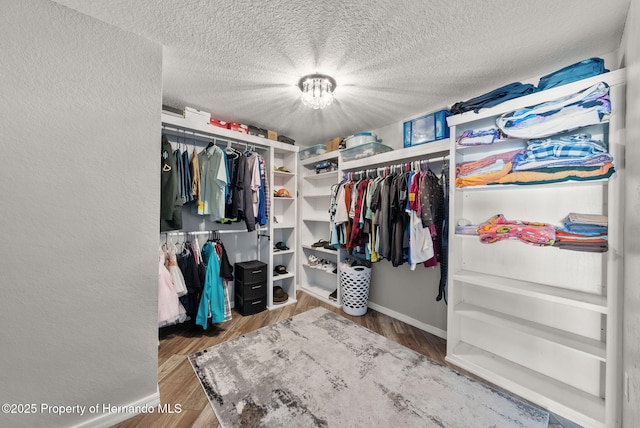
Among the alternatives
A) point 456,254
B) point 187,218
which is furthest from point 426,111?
point 187,218

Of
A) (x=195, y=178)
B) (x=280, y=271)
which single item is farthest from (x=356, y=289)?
(x=195, y=178)

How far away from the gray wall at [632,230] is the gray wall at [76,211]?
247 cm

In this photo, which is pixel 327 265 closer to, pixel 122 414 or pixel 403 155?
pixel 403 155

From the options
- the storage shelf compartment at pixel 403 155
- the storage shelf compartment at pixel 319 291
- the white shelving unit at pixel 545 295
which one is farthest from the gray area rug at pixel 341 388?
the storage shelf compartment at pixel 403 155

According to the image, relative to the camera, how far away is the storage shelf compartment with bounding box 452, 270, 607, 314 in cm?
143

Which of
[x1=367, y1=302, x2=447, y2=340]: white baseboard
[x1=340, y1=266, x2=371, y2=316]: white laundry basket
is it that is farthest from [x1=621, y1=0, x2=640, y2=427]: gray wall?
[x1=340, y1=266, x2=371, y2=316]: white laundry basket

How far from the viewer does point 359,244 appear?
8.95ft

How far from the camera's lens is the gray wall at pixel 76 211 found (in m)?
1.15

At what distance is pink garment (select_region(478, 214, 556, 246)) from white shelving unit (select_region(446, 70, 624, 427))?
238mm

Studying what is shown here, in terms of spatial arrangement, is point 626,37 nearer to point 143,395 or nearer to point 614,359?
point 614,359

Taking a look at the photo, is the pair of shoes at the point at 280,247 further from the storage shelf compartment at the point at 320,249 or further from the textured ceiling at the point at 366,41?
the textured ceiling at the point at 366,41

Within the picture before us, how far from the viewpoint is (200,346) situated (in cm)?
220

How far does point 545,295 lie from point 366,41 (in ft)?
6.49

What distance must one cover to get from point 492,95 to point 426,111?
85 centimetres
